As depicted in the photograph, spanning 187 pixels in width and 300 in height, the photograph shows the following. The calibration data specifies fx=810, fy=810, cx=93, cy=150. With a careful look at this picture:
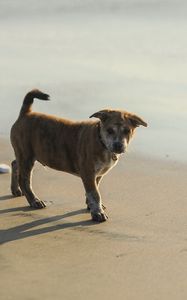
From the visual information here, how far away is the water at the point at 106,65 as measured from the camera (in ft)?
34.8

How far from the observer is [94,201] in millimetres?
7082

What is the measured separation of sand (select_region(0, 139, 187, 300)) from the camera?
18.0ft

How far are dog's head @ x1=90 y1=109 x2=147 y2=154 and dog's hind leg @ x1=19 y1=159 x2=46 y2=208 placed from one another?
0.94m

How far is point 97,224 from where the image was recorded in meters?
6.98

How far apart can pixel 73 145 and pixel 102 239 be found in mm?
1192

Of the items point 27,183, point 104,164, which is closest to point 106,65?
point 27,183

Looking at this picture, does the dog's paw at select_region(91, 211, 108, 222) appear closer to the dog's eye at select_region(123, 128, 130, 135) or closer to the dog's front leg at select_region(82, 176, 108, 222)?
the dog's front leg at select_region(82, 176, 108, 222)

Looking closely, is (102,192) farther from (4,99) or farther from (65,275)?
(4,99)

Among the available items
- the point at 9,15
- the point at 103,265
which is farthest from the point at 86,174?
the point at 9,15

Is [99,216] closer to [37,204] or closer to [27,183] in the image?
[37,204]

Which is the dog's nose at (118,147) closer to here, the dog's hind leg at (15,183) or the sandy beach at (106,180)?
the sandy beach at (106,180)

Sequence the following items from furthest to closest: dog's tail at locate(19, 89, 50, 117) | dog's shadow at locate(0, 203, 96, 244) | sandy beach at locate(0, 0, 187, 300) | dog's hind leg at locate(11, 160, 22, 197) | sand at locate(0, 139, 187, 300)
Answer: dog's hind leg at locate(11, 160, 22, 197), dog's tail at locate(19, 89, 50, 117), dog's shadow at locate(0, 203, 96, 244), sandy beach at locate(0, 0, 187, 300), sand at locate(0, 139, 187, 300)

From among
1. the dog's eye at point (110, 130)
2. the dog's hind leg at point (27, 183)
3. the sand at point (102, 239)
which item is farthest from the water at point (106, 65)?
the dog's eye at point (110, 130)

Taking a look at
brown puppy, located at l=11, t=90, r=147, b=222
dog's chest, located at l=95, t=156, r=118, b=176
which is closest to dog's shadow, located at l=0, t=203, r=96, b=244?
brown puppy, located at l=11, t=90, r=147, b=222
